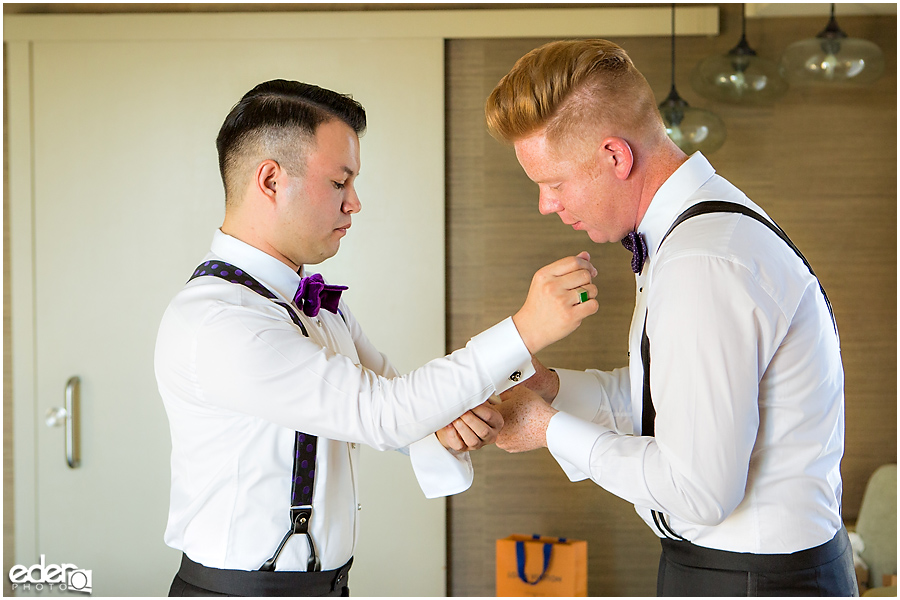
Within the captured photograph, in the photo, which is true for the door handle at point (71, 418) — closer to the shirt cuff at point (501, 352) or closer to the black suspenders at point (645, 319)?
the shirt cuff at point (501, 352)

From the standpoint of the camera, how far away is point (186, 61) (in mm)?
3258

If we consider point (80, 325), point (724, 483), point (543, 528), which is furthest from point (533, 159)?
point (80, 325)

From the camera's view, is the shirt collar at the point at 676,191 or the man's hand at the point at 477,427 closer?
the shirt collar at the point at 676,191

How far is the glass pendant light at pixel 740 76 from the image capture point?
286cm

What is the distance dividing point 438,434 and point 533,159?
0.60m

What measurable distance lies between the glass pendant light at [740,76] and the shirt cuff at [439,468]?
1.88 meters

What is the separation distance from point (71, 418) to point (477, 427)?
2.37m

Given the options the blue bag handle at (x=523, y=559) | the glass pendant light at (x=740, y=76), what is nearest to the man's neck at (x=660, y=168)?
the glass pendant light at (x=740, y=76)

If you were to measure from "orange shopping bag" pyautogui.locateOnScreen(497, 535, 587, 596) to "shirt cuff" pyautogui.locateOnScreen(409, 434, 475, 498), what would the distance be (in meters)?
1.45

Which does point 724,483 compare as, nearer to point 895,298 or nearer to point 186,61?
point 895,298

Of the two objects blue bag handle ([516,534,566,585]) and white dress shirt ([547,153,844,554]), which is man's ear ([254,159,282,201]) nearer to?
white dress shirt ([547,153,844,554])

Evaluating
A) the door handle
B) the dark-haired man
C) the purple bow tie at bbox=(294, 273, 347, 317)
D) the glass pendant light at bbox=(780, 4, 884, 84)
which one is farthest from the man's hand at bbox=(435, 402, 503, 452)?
the door handle

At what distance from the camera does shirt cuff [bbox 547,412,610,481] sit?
1355 mm

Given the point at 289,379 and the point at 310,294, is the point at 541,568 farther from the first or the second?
the point at 289,379
